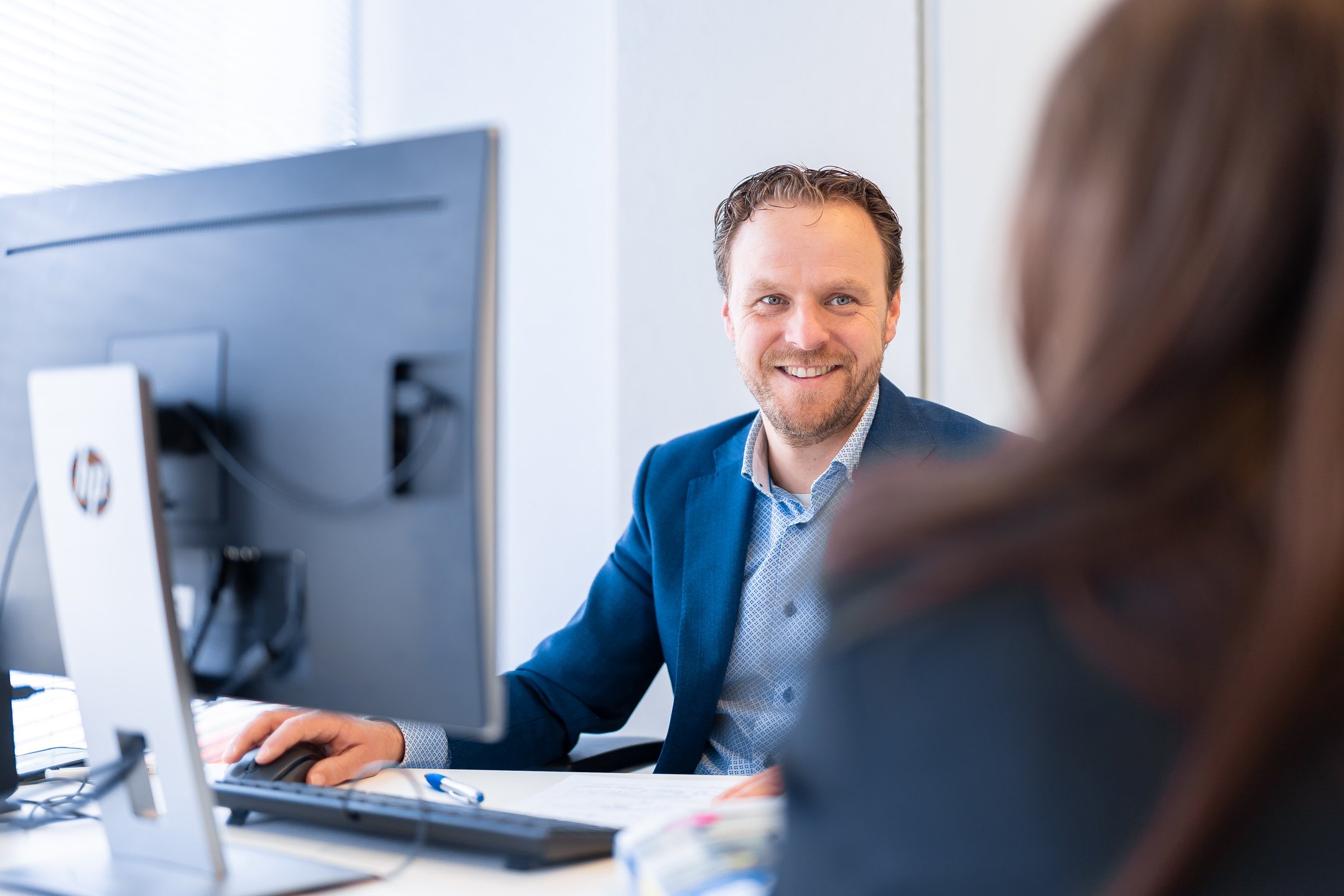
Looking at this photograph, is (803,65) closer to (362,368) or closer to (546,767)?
(546,767)

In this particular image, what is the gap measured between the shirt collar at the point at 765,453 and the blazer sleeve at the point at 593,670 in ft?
0.57

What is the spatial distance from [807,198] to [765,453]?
445mm

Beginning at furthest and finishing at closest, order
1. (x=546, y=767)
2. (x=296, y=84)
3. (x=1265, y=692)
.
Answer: (x=296, y=84)
(x=546, y=767)
(x=1265, y=692)

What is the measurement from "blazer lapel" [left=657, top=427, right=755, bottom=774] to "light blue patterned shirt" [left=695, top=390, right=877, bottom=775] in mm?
32

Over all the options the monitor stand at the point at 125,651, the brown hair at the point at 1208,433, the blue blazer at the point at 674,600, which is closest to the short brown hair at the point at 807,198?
the blue blazer at the point at 674,600

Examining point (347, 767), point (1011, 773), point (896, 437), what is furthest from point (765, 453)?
point (1011, 773)

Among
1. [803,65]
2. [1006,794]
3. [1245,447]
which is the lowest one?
[1006,794]

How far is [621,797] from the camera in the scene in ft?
3.76

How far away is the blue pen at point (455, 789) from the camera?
3.63ft

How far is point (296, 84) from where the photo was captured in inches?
105

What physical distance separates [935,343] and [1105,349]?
76.8 inches

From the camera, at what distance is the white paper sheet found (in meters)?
1.07

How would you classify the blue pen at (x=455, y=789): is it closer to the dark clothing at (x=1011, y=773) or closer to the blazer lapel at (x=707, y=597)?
the blazer lapel at (x=707, y=597)

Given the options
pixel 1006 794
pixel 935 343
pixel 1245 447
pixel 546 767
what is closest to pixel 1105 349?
pixel 1245 447
